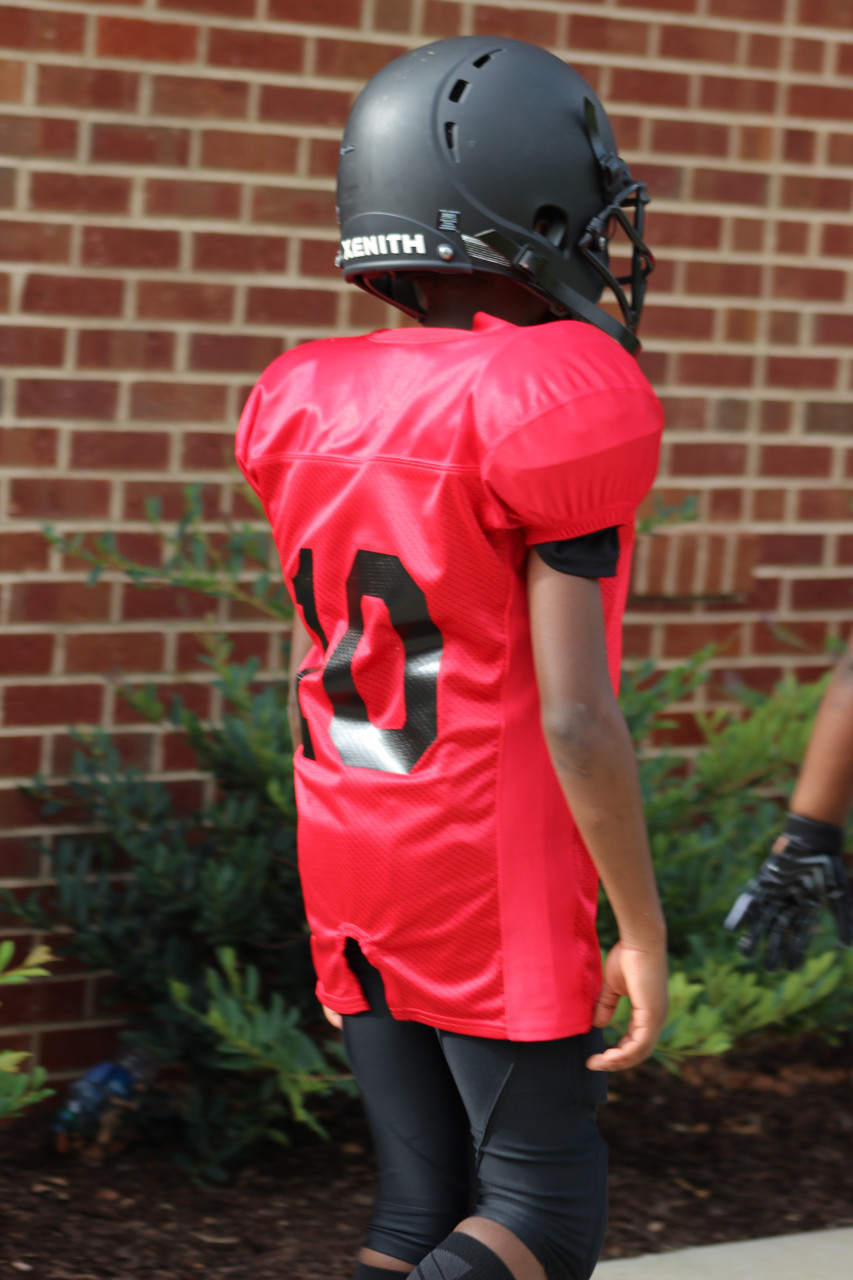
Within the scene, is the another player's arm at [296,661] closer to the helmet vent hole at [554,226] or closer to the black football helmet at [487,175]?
the black football helmet at [487,175]

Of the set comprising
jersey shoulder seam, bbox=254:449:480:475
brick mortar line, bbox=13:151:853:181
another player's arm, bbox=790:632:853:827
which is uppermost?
brick mortar line, bbox=13:151:853:181

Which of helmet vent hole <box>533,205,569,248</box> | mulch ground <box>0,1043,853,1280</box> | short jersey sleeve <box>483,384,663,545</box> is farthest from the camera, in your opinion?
mulch ground <box>0,1043,853,1280</box>

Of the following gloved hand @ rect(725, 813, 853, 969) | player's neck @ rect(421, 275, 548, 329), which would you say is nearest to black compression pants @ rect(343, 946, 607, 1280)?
gloved hand @ rect(725, 813, 853, 969)

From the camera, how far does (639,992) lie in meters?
1.77

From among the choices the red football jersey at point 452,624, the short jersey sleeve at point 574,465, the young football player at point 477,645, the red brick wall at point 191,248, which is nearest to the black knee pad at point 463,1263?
the young football player at point 477,645

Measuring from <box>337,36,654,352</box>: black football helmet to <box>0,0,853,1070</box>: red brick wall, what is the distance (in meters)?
1.57

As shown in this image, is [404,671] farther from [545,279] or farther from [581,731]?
[545,279]

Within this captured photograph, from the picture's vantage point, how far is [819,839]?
7.40 feet

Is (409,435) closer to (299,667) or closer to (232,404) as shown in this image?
(299,667)

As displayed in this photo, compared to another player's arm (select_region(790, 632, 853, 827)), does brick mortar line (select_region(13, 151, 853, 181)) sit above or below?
above

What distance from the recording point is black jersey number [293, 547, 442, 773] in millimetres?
1789

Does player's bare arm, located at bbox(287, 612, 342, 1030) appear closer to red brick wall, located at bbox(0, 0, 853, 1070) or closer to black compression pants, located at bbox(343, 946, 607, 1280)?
black compression pants, located at bbox(343, 946, 607, 1280)

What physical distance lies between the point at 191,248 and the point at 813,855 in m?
2.07

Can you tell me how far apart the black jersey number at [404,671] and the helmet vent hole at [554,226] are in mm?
479
